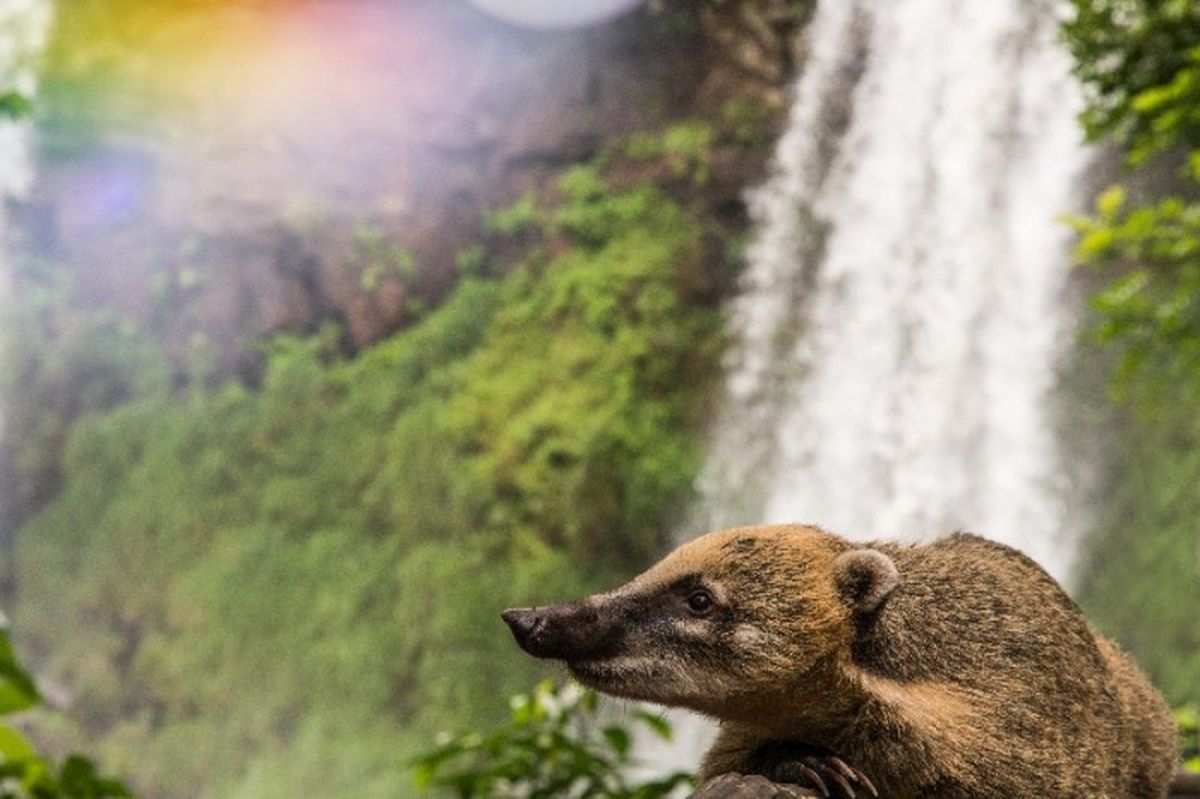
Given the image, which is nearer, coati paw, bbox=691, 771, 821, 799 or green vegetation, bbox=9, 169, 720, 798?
coati paw, bbox=691, 771, 821, 799

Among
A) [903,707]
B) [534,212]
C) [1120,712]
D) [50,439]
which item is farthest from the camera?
[50,439]

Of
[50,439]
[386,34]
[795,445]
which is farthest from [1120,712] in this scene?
[50,439]

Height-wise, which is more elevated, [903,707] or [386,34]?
[386,34]

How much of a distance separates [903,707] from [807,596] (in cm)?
22

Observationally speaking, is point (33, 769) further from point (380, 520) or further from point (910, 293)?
point (380, 520)

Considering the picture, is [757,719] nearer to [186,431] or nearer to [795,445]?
[795,445]

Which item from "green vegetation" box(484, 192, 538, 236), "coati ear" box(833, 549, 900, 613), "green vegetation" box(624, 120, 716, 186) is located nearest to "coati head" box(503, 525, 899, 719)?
"coati ear" box(833, 549, 900, 613)

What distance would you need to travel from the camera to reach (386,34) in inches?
477

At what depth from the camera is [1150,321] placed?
14.8ft

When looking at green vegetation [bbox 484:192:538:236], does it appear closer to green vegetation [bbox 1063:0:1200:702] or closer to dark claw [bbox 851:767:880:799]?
green vegetation [bbox 1063:0:1200:702]

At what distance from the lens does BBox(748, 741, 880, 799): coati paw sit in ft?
5.48

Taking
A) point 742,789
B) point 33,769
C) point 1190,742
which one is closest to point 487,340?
point 1190,742

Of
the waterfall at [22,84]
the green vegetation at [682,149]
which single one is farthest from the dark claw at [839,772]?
the waterfall at [22,84]

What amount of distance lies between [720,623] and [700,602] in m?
0.05
